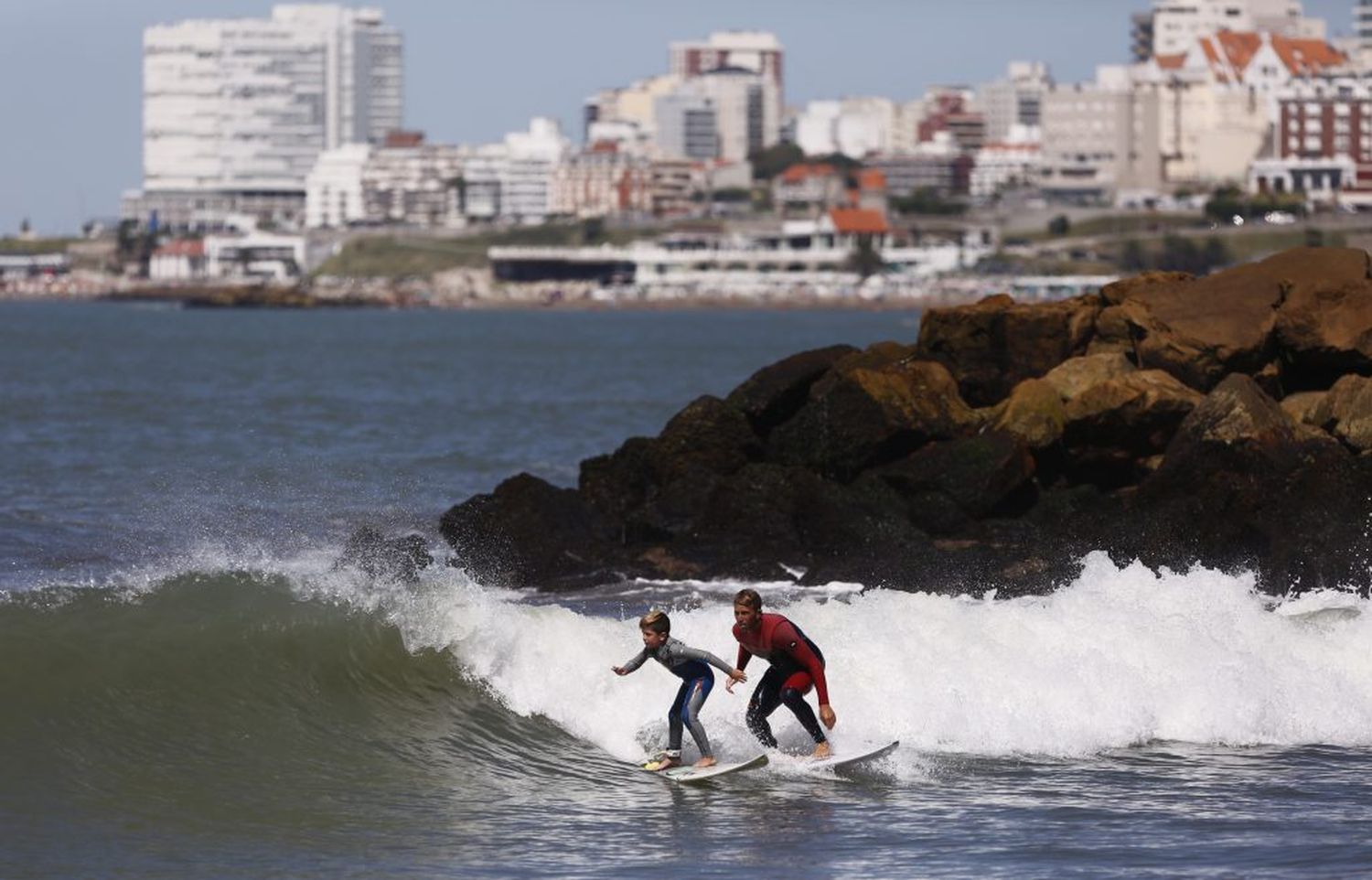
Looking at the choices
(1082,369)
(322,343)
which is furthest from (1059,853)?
(322,343)

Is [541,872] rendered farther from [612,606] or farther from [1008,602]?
[612,606]

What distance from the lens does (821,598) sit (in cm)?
2223

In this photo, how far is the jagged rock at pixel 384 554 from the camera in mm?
22047

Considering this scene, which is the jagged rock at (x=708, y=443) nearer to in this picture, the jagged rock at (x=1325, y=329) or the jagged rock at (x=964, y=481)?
the jagged rock at (x=964, y=481)

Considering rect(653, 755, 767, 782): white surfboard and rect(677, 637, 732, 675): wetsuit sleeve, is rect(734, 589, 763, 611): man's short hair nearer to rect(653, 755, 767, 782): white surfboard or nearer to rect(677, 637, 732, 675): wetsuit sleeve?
Result: rect(677, 637, 732, 675): wetsuit sleeve

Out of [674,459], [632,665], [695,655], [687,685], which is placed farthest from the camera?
[674,459]

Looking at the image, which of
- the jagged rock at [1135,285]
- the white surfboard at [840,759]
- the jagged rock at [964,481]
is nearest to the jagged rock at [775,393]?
the jagged rock at [964,481]

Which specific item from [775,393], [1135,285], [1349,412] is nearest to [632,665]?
[775,393]

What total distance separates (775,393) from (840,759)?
1121 centimetres

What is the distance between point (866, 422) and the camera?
83.5ft

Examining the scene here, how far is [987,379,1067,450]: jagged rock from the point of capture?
25.2m

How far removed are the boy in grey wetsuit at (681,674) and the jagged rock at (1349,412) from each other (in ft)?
38.3

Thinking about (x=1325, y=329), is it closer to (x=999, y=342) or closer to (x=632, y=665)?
(x=999, y=342)

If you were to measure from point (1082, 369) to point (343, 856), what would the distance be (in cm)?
1411
